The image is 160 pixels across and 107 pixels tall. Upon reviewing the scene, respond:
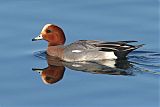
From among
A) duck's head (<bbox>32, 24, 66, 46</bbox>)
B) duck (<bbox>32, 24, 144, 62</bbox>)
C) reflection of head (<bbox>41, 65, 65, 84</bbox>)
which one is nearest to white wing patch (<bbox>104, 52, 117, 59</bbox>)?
duck (<bbox>32, 24, 144, 62</bbox>)

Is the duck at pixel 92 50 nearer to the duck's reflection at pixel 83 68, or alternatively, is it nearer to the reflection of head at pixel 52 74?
the duck's reflection at pixel 83 68

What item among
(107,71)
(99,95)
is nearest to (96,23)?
(107,71)

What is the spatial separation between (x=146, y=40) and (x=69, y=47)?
1.55 metres

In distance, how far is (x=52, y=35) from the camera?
1310cm

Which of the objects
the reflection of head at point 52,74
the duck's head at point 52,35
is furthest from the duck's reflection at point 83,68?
the duck's head at point 52,35

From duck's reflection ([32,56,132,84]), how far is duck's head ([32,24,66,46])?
20.2 inches

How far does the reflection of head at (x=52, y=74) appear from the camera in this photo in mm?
11305

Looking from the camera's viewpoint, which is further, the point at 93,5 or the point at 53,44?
the point at 93,5

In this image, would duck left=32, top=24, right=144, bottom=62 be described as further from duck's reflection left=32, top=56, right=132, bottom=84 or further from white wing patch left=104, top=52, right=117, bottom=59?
duck's reflection left=32, top=56, right=132, bottom=84

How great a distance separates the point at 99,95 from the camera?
406 inches

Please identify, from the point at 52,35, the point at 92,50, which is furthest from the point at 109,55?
the point at 52,35

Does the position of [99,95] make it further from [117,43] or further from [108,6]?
[108,6]

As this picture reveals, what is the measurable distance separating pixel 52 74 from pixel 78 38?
5.65 ft

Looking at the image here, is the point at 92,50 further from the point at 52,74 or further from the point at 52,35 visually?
the point at 52,74
